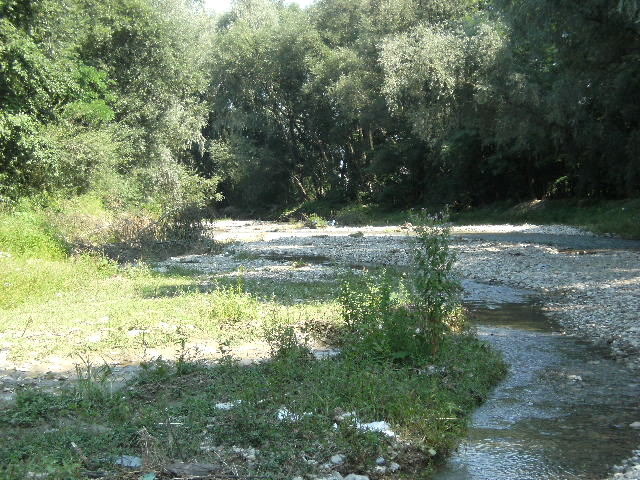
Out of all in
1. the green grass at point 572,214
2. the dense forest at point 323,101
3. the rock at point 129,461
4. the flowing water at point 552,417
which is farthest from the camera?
the green grass at point 572,214

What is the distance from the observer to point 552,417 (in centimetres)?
704

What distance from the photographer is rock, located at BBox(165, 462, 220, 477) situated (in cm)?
490

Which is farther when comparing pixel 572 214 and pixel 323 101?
pixel 323 101

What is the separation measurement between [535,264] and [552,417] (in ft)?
43.2

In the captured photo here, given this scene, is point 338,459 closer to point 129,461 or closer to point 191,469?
point 191,469

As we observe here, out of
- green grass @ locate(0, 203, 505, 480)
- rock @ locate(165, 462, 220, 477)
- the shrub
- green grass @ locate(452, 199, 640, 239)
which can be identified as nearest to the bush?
green grass @ locate(0, 203, 505, 480)

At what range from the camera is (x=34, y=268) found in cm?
1619

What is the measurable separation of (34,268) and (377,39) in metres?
34.6

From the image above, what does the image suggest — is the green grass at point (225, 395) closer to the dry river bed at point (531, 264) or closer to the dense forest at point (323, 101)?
the dry river bed at point (531, 264)

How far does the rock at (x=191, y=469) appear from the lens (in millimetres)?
4898

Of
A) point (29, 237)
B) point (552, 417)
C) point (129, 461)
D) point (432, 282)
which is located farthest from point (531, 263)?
point (129, 461)

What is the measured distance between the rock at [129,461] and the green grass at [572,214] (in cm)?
2467

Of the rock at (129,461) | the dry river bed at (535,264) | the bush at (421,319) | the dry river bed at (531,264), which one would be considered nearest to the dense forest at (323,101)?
the dry river bed at (531,264)

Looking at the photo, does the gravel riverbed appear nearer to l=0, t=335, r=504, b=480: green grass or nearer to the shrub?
l=0, t=335, r=504, b=480: green grass
